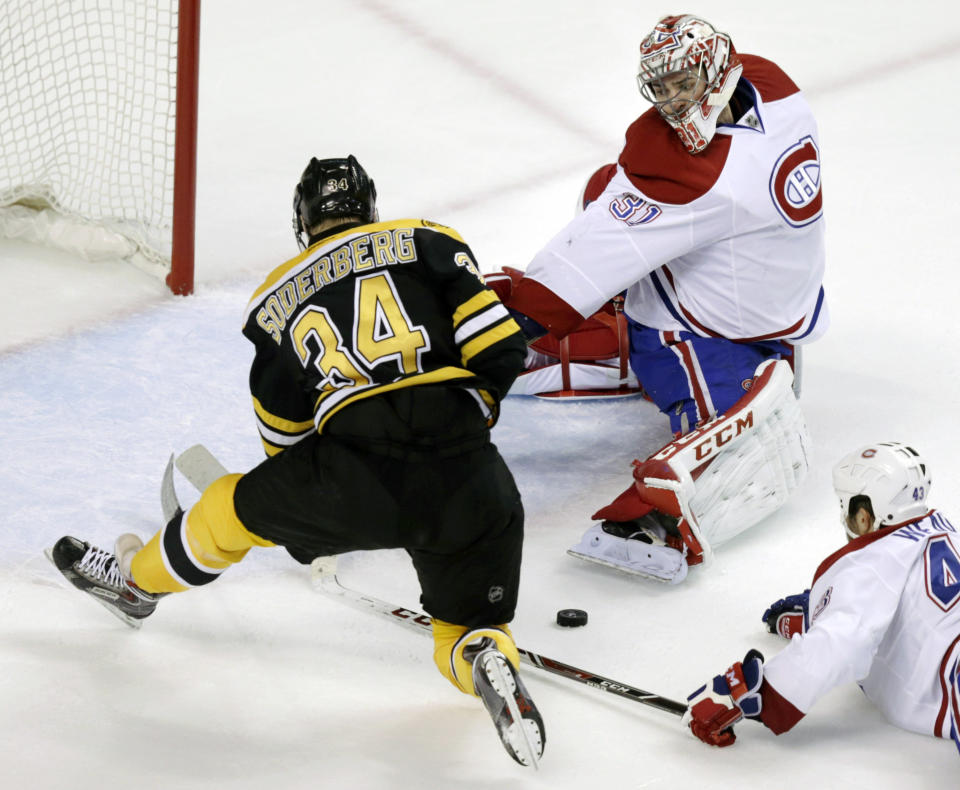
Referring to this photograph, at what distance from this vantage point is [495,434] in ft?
12.3

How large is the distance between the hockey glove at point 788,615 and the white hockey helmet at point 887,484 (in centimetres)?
31

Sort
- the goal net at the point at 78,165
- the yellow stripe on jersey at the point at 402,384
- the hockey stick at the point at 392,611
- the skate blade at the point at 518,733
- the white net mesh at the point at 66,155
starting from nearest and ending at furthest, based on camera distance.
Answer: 1. the skate blade at the point at 518,733
2. the yellow stripe on jersey at the point at 402,384
3. the hockey stick at the point at 392,611
4. the goal net at the point at 78,165
5. the white net mesh at the point at 66,155

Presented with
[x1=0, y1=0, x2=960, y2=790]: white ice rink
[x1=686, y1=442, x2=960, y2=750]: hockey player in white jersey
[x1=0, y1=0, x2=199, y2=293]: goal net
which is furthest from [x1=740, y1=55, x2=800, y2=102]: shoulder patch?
[x1=0, y1=0, x2=199, y2=293]: goal net

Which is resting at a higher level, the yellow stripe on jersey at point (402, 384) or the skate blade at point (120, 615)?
the yellow stripe on jersey at point (402, 384)

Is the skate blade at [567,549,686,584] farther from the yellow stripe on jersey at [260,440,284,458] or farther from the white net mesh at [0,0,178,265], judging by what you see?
the white net mesh at [0,0,178,265]

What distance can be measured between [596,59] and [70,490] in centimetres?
332

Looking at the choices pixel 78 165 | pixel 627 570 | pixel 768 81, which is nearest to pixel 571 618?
pixel 627 570

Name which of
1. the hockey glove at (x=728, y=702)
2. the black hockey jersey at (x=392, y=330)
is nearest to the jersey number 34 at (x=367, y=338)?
the black hockey jersey at (x=392, y=330)

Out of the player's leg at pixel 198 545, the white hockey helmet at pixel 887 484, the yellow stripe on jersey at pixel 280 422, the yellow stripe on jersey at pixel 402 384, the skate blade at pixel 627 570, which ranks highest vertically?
the yellow stripe on jersey at pixel 402 384

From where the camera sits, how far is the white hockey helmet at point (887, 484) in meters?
2.59

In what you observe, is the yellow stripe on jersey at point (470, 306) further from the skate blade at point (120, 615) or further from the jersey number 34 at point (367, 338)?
the skate blade at point (120, 615)

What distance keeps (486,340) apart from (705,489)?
83 centimetres

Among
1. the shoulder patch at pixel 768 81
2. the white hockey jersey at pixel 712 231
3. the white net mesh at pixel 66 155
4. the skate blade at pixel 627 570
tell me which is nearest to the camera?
the skate blade at pixel 627 570

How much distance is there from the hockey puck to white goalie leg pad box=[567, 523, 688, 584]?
18cm
